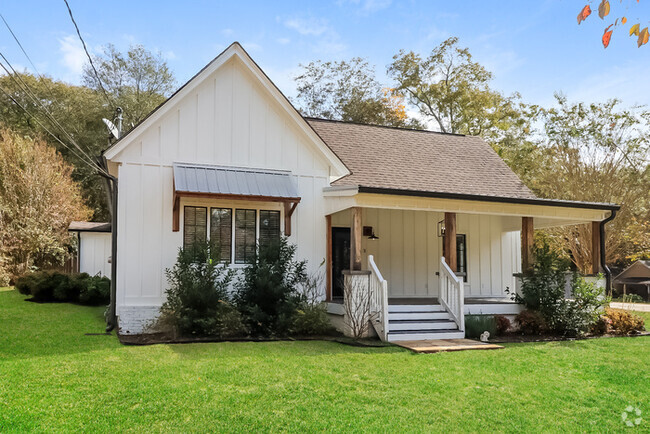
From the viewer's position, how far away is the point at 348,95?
34.0 metres

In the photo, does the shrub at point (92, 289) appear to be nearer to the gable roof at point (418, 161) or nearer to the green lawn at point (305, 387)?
the green lawn at point (305, 387)

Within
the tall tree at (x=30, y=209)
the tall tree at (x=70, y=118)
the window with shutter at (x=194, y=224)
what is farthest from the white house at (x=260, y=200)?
the tall tree at (x=70, y=118)

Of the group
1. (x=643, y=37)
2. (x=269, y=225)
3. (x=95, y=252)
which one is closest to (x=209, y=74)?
(x=269, y=225)

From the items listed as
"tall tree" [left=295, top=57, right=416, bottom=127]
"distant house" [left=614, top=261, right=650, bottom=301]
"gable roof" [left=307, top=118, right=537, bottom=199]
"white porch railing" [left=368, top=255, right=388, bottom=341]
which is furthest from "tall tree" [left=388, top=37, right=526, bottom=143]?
"white porch railing" [left=368, top=255, right=388, bottom=341]

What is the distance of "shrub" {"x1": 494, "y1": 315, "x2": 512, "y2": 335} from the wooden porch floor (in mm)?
1350

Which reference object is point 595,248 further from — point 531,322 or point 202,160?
point 202,160

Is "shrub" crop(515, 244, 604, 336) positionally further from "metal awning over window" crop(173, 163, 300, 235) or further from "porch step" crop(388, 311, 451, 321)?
"metal awning over window" crop(173, 163, 300, 235)

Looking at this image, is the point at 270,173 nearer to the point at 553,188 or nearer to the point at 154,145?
the point at 154,145

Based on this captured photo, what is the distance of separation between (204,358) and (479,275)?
10027mm

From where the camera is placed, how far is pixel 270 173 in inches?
485

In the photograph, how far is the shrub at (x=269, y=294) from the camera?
1074 centimetres

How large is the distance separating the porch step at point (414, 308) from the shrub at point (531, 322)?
1.79 metres

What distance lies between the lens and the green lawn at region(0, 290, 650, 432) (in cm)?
554

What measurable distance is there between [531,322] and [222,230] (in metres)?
A: 7.16
